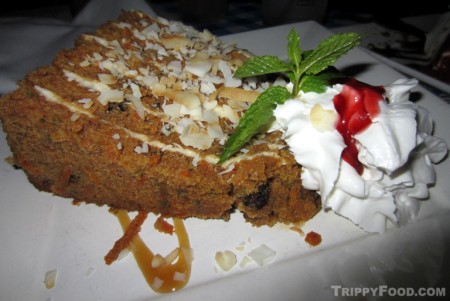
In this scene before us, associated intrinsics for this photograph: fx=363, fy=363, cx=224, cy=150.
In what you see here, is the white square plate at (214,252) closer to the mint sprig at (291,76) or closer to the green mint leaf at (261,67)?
the mint sprig at (291,76)

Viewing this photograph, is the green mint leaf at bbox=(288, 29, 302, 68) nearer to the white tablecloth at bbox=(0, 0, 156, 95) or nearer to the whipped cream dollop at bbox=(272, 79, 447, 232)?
the whipped cream dollop at bbox=(272, 79, 447, 232)

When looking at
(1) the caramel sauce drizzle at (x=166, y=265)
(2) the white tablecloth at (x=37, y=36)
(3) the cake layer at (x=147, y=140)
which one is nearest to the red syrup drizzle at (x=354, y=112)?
(3) the cake layer at (x=147, y=140)

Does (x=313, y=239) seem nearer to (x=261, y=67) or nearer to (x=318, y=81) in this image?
(x=318, y=81)

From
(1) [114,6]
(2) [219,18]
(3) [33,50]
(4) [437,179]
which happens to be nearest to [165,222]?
(4) [437,179]

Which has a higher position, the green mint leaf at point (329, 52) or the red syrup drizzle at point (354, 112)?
the green mint leaf at point (329, 52)

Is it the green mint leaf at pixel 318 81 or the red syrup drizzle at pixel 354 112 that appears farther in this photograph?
the green mint leaf at pixel 318 81

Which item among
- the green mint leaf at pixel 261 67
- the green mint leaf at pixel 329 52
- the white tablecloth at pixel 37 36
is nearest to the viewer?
the green mint leaf at pixel 329 52
